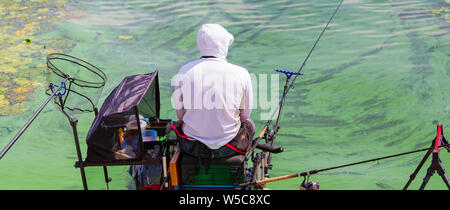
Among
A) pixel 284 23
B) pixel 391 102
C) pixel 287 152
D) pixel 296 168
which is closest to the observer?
pixel 296 168

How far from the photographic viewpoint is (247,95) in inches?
107

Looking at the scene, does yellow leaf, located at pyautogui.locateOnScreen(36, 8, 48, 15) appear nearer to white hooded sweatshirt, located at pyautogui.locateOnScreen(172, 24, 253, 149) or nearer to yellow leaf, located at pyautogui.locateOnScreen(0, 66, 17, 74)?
yellow leaf, located at pyautogui.locateOnScreen(0, 66, 17, 74)

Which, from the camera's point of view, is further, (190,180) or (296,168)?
(296,168)

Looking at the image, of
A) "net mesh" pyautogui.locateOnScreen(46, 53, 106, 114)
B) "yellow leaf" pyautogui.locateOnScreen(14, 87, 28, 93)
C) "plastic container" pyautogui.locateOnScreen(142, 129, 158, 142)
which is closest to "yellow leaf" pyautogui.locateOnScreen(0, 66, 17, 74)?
"yellow leaf" pyautogui.locateOnScreen(14, 87, 28, 93)

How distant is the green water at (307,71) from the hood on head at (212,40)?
1849 mm

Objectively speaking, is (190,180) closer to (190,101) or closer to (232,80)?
(190,101)

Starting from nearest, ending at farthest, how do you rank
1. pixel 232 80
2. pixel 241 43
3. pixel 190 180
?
pixel 232 80 < pixel 190 180 < pixel 241 43

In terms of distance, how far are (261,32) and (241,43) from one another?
23.6 inches

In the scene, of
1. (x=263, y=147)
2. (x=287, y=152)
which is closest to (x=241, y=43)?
(x=287, y=152)

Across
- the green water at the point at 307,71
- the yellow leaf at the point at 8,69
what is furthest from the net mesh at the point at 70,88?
the yellow leaf at the point at 8,69

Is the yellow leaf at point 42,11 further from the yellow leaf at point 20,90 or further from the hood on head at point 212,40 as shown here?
the hood on head at point 212,40

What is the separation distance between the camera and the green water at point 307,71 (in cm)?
447

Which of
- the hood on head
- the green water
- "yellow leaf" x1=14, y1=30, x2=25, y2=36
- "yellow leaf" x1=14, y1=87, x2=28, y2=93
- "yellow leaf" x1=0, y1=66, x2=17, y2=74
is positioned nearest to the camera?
the hood on head

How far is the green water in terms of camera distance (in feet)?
14.7
